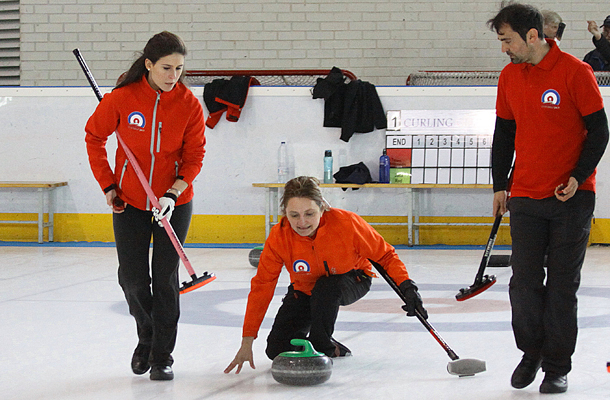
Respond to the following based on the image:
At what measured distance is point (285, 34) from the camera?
31.8 ft

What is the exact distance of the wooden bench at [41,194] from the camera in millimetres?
7336

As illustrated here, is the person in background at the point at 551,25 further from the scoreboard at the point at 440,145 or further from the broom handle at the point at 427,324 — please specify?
the scoreboard at the point at 440,145

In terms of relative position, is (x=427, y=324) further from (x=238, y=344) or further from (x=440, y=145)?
(x=440, y=145)

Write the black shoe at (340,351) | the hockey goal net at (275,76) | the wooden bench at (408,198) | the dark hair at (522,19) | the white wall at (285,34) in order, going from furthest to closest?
1. the white wall at (285,34)
2. the hockey goal net at (275,76)
3. the wooden bench at (408,198)
4. the black shoe at (340,351)
5. the dark hair at (522,19)

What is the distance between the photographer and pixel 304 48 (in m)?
9.67

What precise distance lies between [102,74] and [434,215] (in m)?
5.29

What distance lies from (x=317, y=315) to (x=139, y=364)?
72 cm


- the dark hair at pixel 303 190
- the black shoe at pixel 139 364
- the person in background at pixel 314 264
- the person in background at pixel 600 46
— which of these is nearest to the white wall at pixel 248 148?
the person in background at pixel 600 46

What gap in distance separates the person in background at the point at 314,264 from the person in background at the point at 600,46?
5.26 metres

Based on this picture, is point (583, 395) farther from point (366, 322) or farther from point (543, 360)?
point (366, 322)

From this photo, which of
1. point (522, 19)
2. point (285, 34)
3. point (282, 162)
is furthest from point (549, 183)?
point (285, 34)

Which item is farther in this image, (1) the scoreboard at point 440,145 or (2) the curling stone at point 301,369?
(1) the scoreboard at point 440,145

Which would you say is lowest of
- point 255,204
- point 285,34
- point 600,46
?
point 255,204

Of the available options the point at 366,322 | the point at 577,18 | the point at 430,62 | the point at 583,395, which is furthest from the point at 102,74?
the point at 583,395
